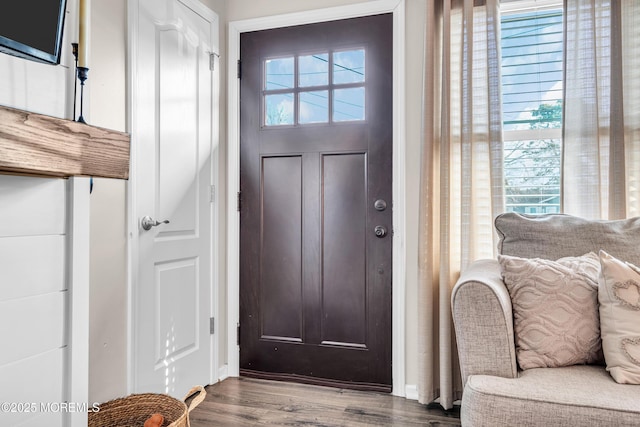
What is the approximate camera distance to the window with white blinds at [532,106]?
2311mm

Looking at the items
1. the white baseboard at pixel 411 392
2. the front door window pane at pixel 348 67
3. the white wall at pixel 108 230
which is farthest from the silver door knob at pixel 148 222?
the white baseboard at pixel 411 392

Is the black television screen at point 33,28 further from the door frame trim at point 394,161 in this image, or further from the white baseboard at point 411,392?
the white baseboard at point 411,392

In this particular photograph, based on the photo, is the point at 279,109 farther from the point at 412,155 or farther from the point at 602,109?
the point at 602,109

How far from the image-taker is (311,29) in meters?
2.67

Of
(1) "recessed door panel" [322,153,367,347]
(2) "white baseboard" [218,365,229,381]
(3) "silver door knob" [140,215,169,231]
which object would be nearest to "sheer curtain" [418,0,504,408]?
(1) "recessed door panel" [322,153,367,347]

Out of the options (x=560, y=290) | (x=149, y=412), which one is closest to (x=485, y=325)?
(x=560, y=290)

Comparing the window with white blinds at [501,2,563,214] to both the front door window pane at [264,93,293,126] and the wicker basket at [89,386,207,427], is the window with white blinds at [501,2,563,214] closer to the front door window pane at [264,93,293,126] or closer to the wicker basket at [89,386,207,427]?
the front door window pane at [264,93,293,126]

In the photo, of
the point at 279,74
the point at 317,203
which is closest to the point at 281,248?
the point at 317,203

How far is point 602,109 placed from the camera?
2.15 metres

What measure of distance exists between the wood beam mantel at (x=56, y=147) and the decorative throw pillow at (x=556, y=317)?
132 cm

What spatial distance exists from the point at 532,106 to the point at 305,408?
1906 mm

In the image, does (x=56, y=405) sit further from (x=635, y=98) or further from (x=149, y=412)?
(x=635, y=98)

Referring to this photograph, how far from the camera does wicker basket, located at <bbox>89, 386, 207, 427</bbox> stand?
5.54 ft

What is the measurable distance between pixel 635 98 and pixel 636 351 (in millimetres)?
1291
